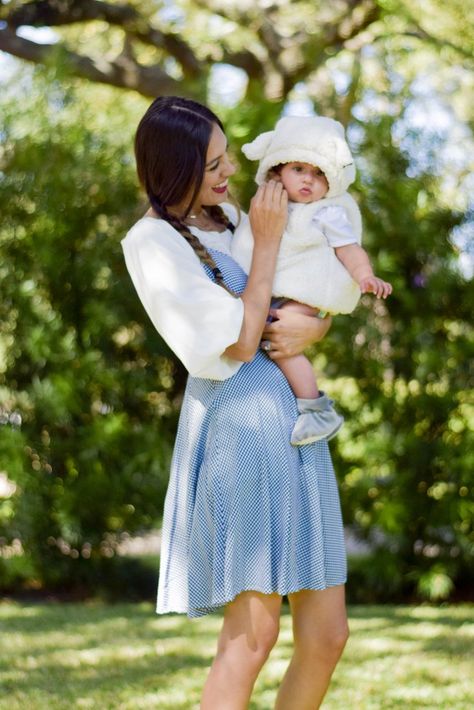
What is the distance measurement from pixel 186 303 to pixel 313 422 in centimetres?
39

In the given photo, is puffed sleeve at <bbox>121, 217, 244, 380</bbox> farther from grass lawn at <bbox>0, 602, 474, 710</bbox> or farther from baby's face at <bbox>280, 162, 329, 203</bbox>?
grass lawn at <bbox>0, 602, 474, 710</bbox>

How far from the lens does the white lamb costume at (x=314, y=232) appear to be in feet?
8.54

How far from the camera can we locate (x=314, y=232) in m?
2.60

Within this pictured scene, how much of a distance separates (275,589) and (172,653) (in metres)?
2.21

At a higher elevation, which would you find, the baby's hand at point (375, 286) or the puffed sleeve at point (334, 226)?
the puffed sleeve at point (334, 226)

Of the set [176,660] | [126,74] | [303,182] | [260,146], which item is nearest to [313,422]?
[303,182]

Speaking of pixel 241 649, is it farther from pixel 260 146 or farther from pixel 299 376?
pixel 260 146

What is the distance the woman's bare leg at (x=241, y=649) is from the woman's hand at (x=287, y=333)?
55 centimetres

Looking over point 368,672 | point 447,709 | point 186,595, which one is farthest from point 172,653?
point 186,595

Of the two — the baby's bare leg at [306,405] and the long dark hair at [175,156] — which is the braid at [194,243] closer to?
the long dark hair at [175,156]

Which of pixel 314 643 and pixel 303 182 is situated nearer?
pixel 314 643

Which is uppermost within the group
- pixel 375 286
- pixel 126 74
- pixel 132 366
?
pixel 375 286

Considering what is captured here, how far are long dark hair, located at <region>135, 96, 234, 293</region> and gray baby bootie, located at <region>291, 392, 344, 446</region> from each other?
34cm

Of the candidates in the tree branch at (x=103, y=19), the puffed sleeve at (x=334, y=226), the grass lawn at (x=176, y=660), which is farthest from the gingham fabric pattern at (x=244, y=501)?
the tree branch at (x=103, y=19)
